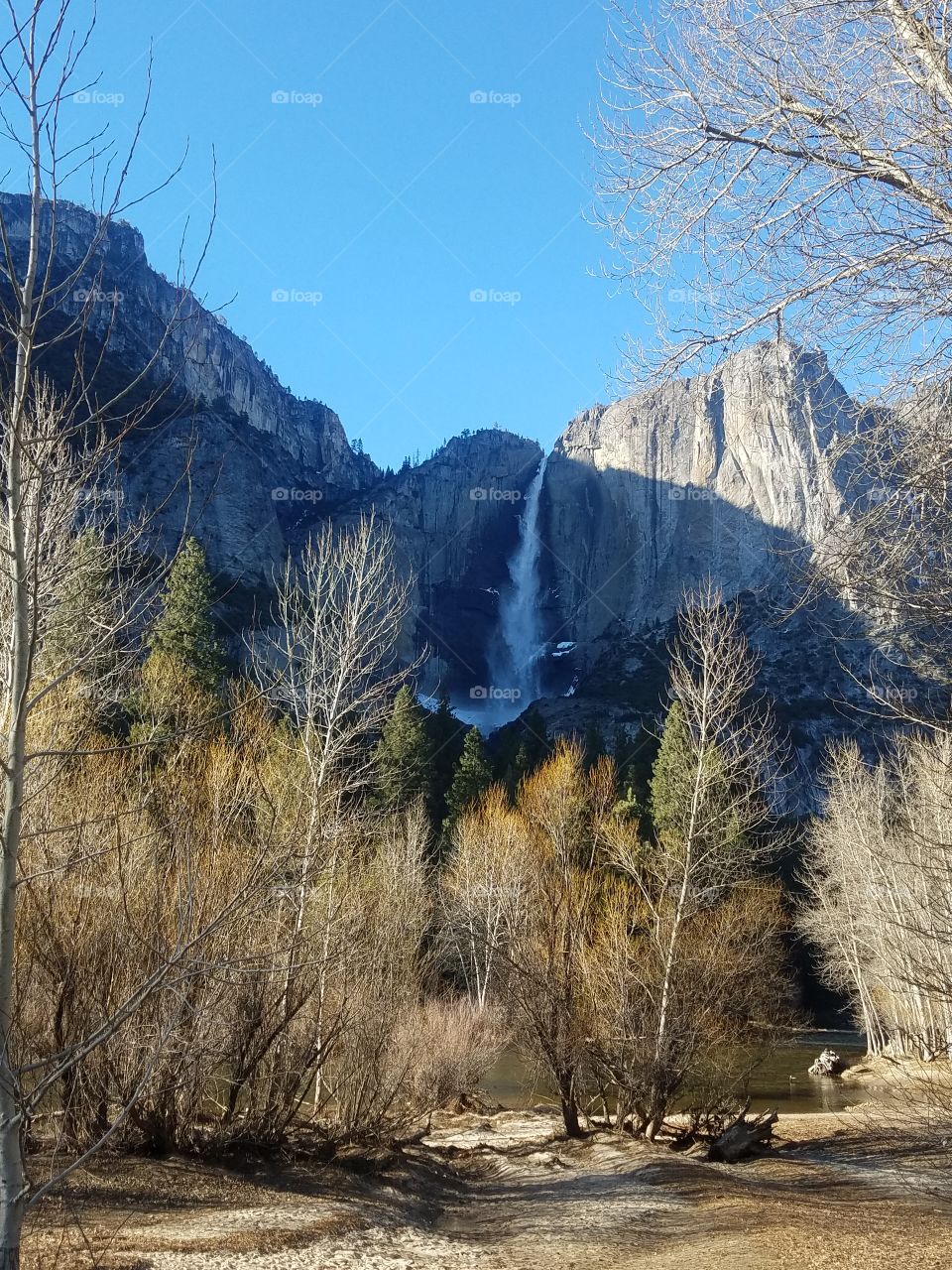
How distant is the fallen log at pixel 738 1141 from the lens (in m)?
13.7

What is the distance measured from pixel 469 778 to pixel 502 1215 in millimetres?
31114

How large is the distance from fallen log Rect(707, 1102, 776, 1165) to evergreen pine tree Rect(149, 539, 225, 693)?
71.1ft

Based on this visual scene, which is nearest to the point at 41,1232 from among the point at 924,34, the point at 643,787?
the point at 924,34

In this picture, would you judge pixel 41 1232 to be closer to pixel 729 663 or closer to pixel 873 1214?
pixel 873 1214

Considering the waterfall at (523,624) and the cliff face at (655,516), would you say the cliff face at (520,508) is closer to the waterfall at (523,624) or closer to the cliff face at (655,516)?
the cliff face at (655,516)

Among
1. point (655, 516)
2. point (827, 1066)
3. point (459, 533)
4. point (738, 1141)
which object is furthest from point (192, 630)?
point (655, 516)

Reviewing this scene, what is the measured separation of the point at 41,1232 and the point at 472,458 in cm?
9937

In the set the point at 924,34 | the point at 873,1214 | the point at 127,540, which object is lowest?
the point at 873,1214

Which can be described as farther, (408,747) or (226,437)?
(226,437)

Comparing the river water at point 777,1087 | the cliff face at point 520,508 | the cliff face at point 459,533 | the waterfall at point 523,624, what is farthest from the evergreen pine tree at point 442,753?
the waterfall at point 523,624

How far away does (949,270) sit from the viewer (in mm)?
4469

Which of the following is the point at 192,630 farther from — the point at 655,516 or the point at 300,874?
the point at 655,516

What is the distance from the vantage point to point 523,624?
284 feet

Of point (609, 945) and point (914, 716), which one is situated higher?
point (914, 716)
